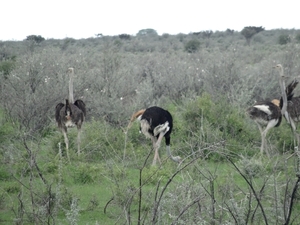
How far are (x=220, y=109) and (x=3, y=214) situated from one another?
5115 mm

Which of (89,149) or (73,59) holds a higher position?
(73,59)

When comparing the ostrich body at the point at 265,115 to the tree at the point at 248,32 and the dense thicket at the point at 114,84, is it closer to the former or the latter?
the dense thicket at the point at 114,84

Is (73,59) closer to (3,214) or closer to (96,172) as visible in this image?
(96,172)

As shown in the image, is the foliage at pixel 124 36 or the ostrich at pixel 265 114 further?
the foliage at pixel 124 36

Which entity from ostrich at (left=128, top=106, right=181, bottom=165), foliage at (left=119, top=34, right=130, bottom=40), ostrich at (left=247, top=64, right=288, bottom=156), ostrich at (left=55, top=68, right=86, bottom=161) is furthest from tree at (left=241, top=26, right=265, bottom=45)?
ostrich at (left=128, top=106, right=181, bottom=165)

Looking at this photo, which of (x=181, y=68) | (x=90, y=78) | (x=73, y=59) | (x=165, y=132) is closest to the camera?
(x=165, y=132)

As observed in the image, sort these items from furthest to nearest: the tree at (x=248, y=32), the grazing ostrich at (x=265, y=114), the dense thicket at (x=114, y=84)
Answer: the tree at (x=248, y=32), the dense thicket at (x=114, y=84), the grazing ostrich at (x=265, y=114)

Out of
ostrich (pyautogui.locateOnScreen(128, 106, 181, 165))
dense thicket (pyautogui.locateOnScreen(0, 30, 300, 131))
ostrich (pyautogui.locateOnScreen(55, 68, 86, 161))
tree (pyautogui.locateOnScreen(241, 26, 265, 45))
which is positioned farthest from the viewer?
tree (pyautogui.locateOnScreen(241, 26, 265, 45))

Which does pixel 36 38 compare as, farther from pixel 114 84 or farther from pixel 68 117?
pixel 68 117

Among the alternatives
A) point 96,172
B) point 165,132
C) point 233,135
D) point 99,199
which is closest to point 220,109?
point 233,135

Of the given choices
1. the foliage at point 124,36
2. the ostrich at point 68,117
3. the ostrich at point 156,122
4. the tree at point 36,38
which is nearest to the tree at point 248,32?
the foliage at point 124,36

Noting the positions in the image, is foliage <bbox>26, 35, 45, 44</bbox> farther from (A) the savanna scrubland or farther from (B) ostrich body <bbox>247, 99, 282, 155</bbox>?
(B) ostrich body <bbox>247, 99, 282, 155</bbox>

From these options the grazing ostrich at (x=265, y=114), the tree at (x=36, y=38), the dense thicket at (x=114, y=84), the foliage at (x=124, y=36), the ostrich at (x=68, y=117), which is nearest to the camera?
the ostrich at (x=68, y=117)

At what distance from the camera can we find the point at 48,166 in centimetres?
791
